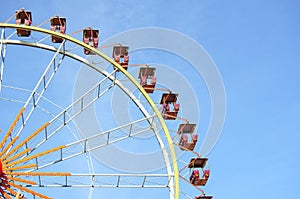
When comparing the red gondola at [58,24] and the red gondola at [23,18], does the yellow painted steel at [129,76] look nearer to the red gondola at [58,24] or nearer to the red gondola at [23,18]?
the red gondola at [23,18]

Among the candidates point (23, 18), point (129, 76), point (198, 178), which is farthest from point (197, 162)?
point (23, 18)

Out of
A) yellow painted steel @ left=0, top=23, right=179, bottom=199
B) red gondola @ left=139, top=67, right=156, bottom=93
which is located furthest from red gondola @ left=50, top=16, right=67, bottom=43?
red gondola @ left=139, top=67, right=156, bottom=93

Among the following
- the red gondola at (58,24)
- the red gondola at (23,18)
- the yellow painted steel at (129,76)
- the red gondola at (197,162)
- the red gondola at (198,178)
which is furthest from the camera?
the red gondola at (58,24)

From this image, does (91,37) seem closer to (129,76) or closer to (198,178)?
(129,76)

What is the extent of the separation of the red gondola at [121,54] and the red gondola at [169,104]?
1862 mm

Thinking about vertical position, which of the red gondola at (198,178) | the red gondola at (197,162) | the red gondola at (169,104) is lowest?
the red gondola at (198,178)

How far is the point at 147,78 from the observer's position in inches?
764

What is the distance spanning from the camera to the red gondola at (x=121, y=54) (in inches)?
755

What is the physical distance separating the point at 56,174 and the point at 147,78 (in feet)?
18.7

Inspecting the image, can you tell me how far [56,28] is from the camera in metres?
19.0

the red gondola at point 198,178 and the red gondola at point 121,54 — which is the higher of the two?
the red gondola at point 121,54

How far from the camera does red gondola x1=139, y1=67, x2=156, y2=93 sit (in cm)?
1919

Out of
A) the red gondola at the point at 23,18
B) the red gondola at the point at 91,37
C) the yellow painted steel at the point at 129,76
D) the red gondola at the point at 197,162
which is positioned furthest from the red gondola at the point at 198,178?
the red gondola at the point at 23,18

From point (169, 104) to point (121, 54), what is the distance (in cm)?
262
